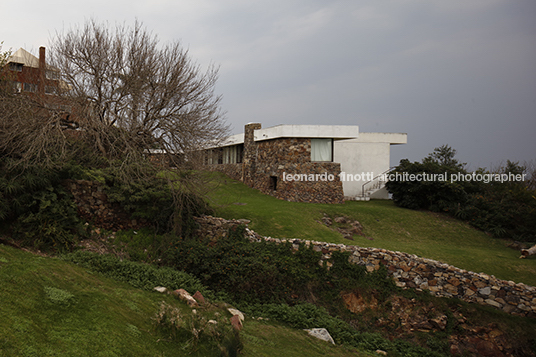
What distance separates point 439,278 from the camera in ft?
38.4

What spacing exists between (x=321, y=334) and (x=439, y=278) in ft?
18.7

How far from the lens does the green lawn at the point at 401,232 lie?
12.9 m

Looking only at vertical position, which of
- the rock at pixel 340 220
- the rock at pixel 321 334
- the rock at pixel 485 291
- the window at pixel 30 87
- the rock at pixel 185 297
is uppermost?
the window at pixel 30 87

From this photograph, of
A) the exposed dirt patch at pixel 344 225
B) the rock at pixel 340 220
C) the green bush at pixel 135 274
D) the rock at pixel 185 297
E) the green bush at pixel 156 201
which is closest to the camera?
the rock at pixel 185 297

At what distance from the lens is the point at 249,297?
1029cm

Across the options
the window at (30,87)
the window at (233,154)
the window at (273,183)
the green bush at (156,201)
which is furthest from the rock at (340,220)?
the window at (30,87)

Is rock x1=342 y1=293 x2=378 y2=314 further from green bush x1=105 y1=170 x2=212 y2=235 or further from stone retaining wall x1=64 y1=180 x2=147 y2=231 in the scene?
stone retaining wall x1=64 y1=180 x2=147 y2=231

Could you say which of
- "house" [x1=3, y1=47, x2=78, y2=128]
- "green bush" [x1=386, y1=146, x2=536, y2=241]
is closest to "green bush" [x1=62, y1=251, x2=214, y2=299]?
"house" [x1=3, y1=47, x2=78, y2=128]

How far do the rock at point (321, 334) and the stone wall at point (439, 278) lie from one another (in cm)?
410

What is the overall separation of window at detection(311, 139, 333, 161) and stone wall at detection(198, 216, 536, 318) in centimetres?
1041

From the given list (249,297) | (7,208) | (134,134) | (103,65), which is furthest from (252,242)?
(103,65)

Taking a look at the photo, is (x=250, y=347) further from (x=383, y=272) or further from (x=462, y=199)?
(x=462, y=199)

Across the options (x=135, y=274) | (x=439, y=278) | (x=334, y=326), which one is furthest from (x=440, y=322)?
(x=135, y=274)

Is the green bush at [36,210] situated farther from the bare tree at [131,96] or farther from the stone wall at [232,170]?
the stone wall at [232,170]
